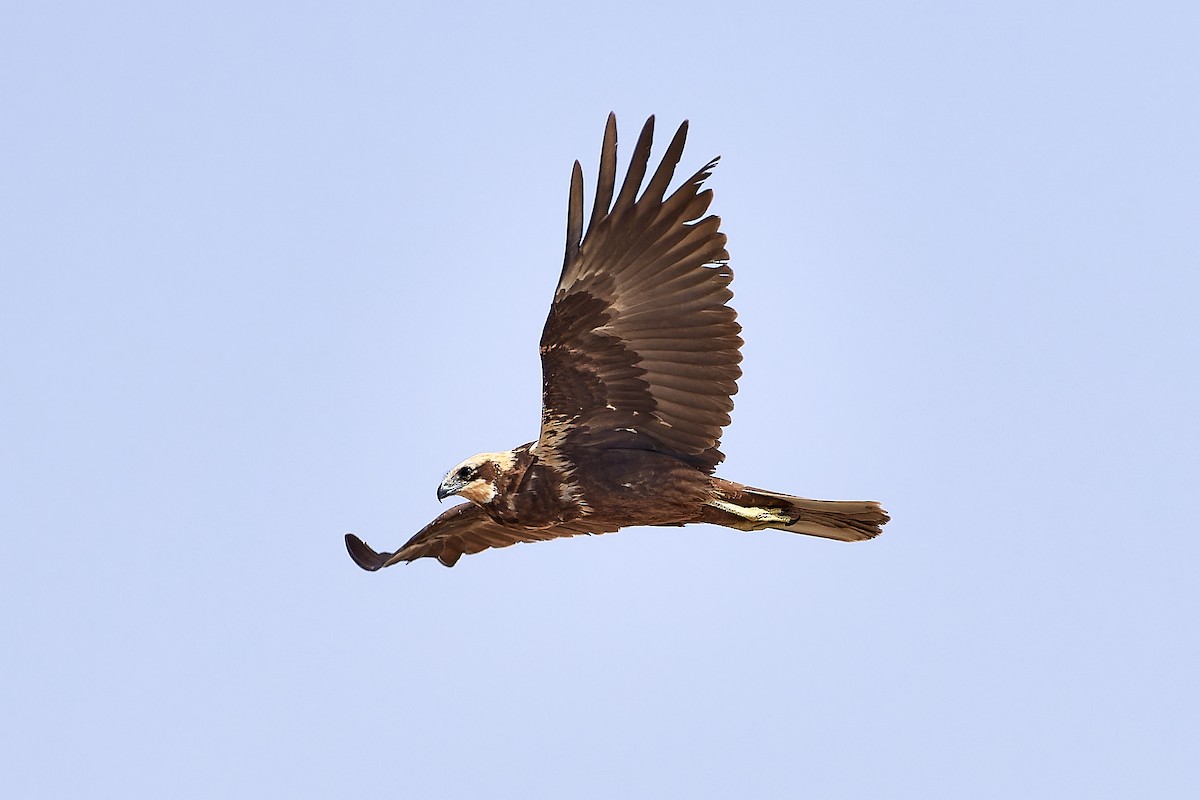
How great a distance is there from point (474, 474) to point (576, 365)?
3.92 feet

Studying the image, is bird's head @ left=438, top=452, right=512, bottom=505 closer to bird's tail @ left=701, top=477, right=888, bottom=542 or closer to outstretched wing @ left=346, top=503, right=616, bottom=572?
outstretched wing @ left=346, top=503, right=616, bottom=572

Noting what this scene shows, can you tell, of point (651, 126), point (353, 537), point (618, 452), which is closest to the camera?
point (651, 126)

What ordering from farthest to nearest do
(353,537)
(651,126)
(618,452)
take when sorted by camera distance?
(353,537) → (618,452) → (651,126)

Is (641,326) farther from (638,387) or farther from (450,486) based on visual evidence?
(450,486)

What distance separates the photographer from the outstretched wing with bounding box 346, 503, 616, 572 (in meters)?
14.0

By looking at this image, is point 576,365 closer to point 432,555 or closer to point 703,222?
point 703,222

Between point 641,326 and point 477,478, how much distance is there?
68.5 inches

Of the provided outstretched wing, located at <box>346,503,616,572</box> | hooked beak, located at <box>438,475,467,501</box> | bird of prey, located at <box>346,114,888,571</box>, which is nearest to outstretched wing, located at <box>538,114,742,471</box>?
bird of prey, located at <box>346,114,888,571</box>

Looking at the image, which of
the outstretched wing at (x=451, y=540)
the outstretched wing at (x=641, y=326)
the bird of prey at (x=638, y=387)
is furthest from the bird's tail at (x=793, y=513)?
the outstretched wing at (x=451, y=540)

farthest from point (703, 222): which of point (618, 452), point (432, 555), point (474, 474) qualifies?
point (432, 555)

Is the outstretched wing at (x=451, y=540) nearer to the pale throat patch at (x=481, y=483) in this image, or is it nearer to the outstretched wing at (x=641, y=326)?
the pale throat patch at (x=481, y=483)

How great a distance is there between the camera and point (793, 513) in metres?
12.5

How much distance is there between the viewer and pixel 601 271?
39.1 feet

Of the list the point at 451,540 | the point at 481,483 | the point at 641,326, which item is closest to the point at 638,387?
the point at 641,326
